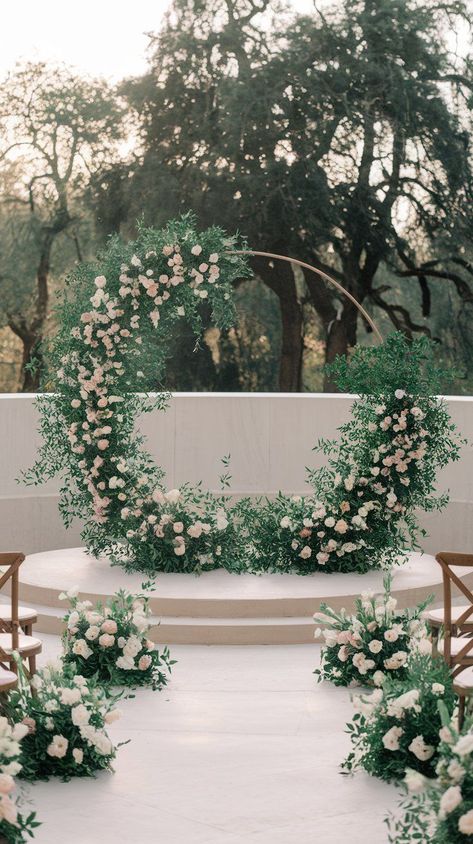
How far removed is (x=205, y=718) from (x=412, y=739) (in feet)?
4.96

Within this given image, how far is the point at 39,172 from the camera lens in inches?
1064

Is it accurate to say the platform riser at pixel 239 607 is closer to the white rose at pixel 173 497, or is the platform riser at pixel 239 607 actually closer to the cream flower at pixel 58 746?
the white rose at pixel 173 497

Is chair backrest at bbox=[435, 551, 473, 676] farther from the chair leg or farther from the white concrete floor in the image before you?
the white concrete floor

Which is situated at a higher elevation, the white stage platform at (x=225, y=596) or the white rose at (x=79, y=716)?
the white rose at (x=79, y=716)

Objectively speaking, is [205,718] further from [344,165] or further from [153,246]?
[344,165]

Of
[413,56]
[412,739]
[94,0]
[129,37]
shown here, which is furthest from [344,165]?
[412,739]

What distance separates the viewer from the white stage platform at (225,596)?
8227mm

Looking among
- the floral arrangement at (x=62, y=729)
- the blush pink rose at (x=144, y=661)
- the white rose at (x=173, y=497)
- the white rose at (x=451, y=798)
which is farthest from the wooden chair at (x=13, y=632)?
the white rose at (x=173, y=497)

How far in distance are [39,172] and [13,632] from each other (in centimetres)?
2239

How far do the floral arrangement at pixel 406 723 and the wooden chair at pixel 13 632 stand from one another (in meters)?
1.58

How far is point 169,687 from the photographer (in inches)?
281

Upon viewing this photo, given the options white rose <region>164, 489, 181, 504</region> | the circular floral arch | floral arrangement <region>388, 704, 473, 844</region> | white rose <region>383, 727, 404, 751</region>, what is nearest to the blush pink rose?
the circular floral arch

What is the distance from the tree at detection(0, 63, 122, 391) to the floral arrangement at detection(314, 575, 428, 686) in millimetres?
20367

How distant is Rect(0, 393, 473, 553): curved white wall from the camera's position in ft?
37.9
